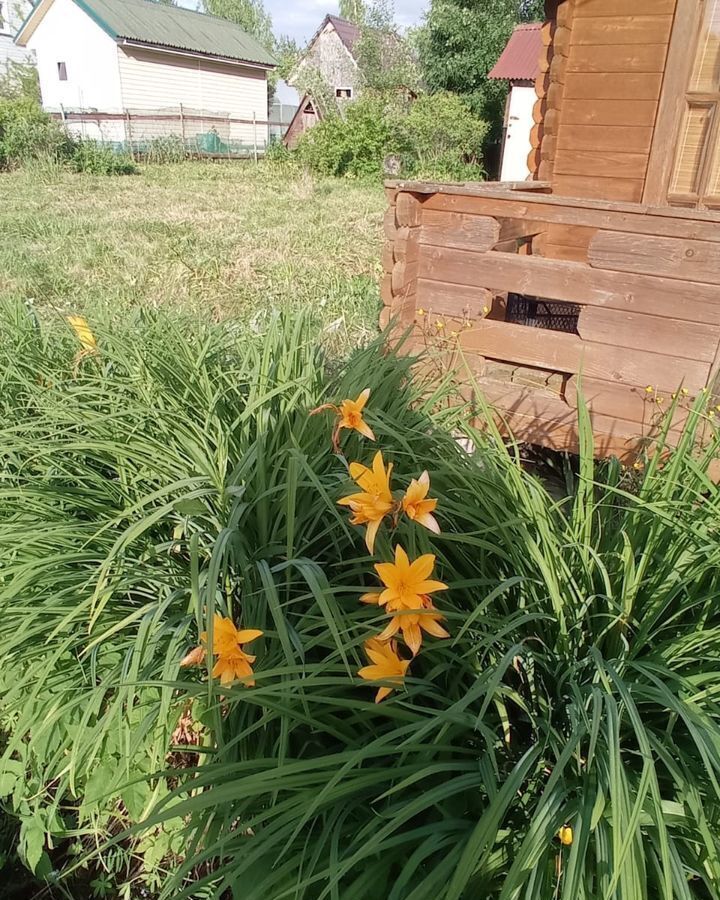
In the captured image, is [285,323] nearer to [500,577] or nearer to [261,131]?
[500,577]

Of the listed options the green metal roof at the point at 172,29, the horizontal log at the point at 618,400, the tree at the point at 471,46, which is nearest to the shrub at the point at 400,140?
the tree at the point at 471,46

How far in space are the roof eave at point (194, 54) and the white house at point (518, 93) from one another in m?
12.9

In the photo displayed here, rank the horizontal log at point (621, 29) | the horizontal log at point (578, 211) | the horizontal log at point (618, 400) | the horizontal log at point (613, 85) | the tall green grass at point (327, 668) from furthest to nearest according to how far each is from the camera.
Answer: the horizontal log at point (613, 85), the horizontal log at point (621, 29), the horizontal log at point (618, 400), the horizontal log at point (578, 211), the tall green grass at point (327, 668)

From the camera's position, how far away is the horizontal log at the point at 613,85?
4.07 m

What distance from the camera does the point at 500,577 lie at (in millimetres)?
1565

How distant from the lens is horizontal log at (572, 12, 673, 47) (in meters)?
3.95

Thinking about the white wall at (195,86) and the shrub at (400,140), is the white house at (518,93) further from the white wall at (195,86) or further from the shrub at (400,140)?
the white wall at (195,86)

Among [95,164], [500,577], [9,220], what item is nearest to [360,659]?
[500,577]

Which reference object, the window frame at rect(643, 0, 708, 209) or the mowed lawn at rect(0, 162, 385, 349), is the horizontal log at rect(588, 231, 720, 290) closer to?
the mowed lawn at rect(0, 162, 385, 349)

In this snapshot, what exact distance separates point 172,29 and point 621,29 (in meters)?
27.7

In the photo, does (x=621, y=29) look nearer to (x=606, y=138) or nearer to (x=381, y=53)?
(x=606, y=138)

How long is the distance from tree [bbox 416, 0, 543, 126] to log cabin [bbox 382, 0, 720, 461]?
1950 centimetres

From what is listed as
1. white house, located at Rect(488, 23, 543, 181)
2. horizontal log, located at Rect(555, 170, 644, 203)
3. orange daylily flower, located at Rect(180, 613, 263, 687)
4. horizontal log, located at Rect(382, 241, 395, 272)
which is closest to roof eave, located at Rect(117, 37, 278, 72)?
white house, located at Rect(488, 23, 543, 181)

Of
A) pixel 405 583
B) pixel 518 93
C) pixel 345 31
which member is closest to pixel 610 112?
pixel 405 583
